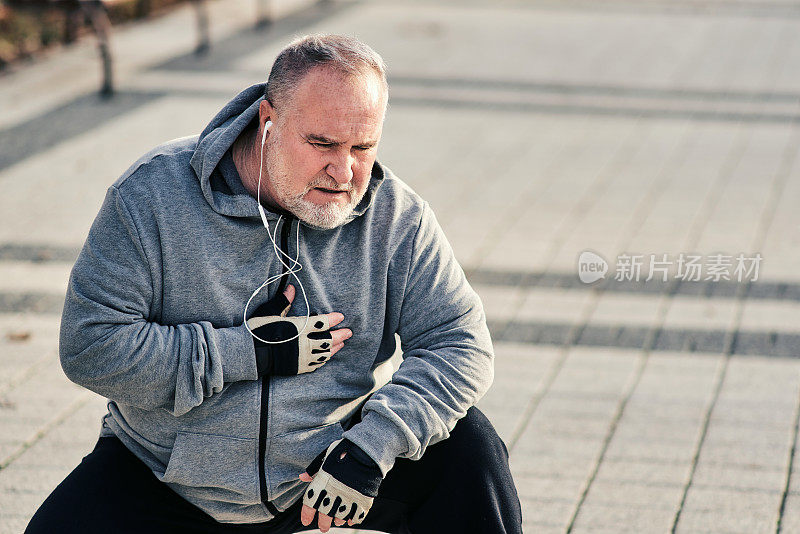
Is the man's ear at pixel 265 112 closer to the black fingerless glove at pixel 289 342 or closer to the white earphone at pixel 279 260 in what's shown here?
the white earphone at pixel 279 260

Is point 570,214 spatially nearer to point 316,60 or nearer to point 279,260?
point 279,260

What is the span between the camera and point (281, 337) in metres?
2.37

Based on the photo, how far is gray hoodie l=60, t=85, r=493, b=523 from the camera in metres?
2.26

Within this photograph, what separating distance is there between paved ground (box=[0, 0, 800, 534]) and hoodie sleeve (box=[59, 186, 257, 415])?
43.2 inches

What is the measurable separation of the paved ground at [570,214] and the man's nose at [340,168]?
1.36m

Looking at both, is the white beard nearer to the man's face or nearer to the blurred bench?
the man's face

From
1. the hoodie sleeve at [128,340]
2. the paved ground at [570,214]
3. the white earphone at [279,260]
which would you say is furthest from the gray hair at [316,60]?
the paved ground at [570,214]

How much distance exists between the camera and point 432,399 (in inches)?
93.0

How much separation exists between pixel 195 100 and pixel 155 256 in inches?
233

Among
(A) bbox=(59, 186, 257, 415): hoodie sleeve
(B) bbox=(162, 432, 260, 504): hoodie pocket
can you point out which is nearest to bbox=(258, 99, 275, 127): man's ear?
(A) bbox=(59, 186, 257, 415): hoodie sleeve

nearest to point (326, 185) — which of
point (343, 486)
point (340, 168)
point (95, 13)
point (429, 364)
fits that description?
point (340, 168)

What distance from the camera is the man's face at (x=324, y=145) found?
7.36 ft

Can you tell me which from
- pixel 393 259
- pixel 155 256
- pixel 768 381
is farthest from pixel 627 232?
pixel 155 256

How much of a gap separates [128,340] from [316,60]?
0.70 m
